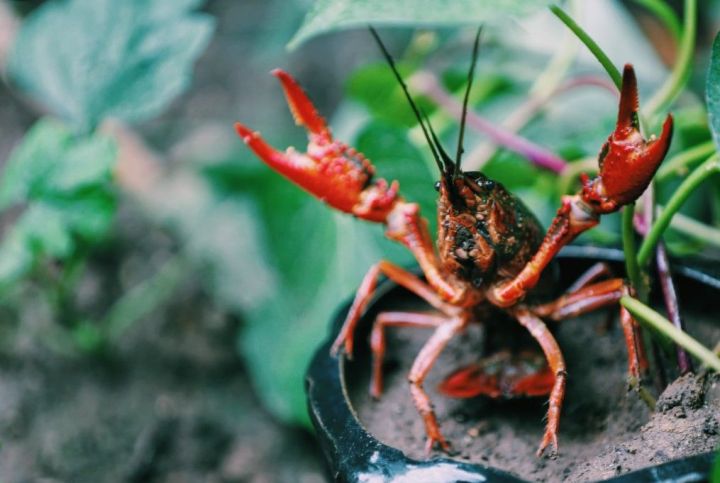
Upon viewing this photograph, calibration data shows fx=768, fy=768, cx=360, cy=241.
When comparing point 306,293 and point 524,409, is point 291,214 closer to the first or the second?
point 306,293

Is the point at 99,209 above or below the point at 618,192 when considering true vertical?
below

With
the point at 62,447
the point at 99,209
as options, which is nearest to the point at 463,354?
the point at 99,209

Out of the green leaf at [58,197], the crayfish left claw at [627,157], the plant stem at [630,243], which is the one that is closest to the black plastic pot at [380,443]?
the plant stem at [630,243]

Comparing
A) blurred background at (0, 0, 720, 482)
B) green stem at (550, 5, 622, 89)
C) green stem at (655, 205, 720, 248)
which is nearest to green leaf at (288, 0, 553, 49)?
green stem at (550, 5, 622, 89)

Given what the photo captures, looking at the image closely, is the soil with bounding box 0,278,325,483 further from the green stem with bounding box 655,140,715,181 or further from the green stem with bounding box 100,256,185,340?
the green stem with bounding box 655,140,715,181

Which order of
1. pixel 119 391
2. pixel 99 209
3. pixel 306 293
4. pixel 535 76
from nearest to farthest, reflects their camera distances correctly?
pixel 99 209 → pixel 306 293 → pixel 119 391 → pixel 535 76

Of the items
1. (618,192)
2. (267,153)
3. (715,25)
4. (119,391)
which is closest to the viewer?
(618,192)

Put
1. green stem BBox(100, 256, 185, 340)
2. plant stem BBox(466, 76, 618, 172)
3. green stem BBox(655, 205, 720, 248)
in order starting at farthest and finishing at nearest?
green stem BBox(100, 256, 185, 340) < plant stem BBox(466, 76, 618, 172) < green stem BBox(655, 205, 720, 248)
